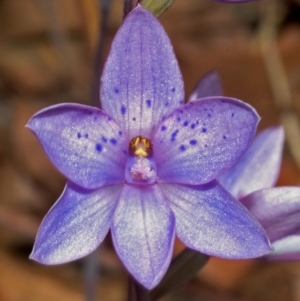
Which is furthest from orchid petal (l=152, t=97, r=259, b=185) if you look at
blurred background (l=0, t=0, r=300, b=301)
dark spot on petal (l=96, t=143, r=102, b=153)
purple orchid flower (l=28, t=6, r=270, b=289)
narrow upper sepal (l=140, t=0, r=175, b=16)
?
blurred background (l=0, t=0, r=300, b=301)

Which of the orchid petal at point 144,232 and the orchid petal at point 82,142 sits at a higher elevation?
the orchid petal at point 82,142

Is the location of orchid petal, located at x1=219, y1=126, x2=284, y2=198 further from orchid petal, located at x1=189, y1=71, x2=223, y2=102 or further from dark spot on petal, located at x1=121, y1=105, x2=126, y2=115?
dark spot on petal, located at x1=121, y1=105, x2=126, y2=115

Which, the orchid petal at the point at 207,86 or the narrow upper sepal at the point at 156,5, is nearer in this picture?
the narrow upper sepal at the point at 156,5

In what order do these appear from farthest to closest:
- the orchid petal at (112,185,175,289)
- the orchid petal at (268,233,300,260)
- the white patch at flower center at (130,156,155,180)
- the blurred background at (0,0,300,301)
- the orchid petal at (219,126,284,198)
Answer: the blurred background at (0,0,300,301) < the orchid petal at (219,126,284,198) < the orchid petal at (268,233,300,260) < the white patch at flower center at (130,156,155,180) < the orchid petal at (112,185,175,289)

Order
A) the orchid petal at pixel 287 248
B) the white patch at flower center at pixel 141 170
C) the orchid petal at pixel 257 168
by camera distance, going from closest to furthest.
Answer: the white patch at flower center at pixel 141 170, the orchid petal at pixel 287 248, the orchid petal at pixel 257 168

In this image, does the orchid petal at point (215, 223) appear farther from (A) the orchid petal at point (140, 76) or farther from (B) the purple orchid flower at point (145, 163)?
(A) the orchid petal at point (140, 76)

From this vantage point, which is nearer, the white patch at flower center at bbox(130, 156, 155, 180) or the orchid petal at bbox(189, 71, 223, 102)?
the white patch at flower center at bbox(130, 156, 155, 180)

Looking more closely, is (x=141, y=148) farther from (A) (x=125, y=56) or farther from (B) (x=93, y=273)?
(B) (x=93, y=273)

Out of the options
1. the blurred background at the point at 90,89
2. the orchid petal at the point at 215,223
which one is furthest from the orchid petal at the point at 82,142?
the blurred background at the point at 90,89
